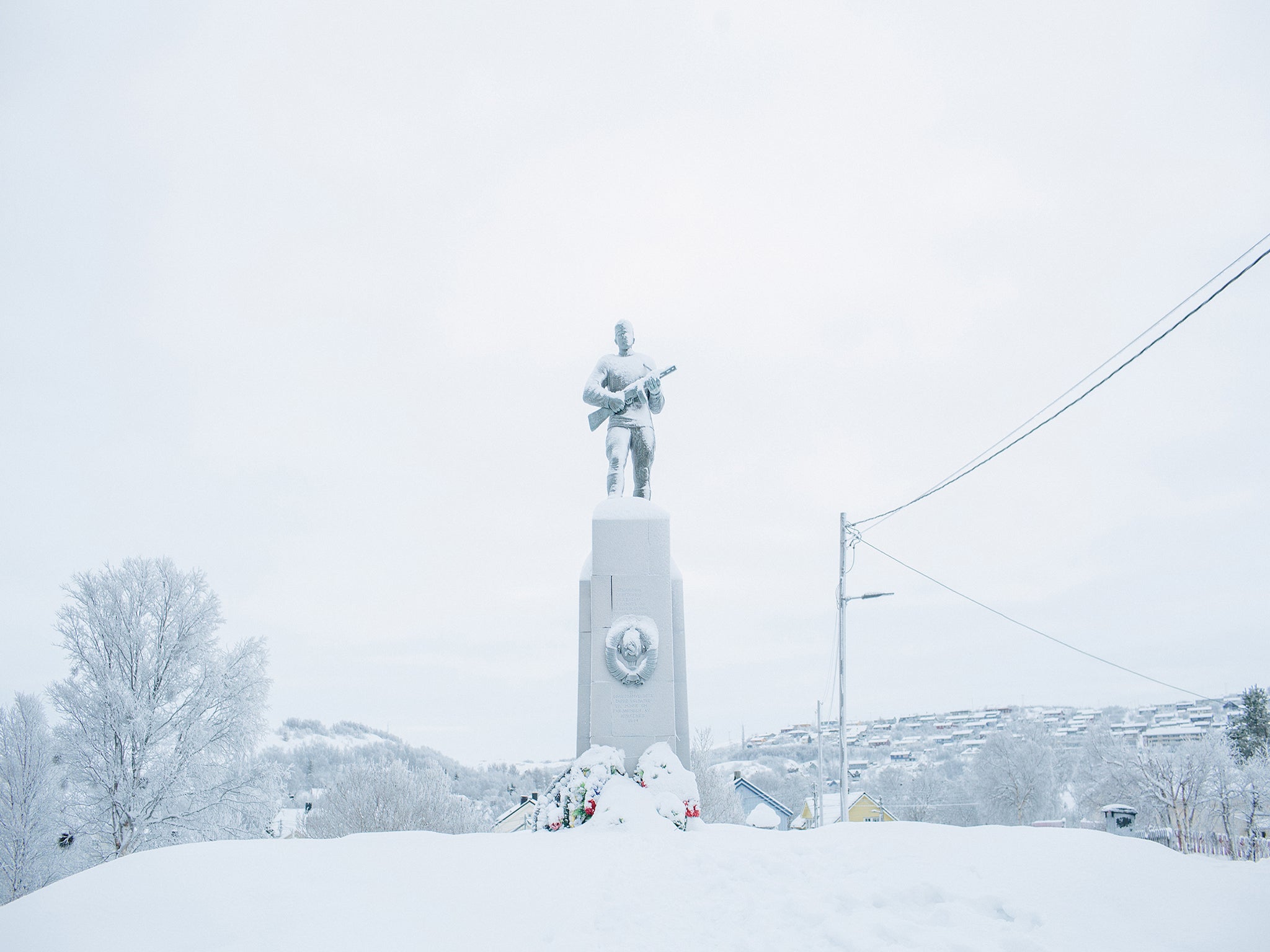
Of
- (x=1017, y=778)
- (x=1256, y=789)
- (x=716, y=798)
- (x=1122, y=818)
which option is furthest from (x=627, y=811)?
(x=1017, y=778)

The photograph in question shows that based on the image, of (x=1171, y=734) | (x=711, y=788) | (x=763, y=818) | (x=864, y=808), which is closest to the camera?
(x=711, y=788)

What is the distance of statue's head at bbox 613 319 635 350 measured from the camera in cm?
1096

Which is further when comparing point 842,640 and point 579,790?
point 842,640

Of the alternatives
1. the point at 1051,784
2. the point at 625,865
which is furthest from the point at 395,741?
the point at 625,865

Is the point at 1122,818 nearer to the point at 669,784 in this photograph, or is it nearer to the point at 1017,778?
the point at 669,784

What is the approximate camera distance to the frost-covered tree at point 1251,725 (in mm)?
41031

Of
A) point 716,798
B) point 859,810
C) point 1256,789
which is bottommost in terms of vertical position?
point 859,810

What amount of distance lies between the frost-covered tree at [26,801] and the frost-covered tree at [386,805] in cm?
808

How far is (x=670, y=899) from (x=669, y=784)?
3637 millimetres

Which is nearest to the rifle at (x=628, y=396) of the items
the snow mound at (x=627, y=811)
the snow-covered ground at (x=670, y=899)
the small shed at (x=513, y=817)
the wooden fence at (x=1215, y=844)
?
the snow mound at (x=627, y=811)

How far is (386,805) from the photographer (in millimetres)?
27453

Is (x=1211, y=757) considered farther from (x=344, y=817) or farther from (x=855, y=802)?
(x=344, y=817)

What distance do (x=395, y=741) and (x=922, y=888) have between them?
2217 inches

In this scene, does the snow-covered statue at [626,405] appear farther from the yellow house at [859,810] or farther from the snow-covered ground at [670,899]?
the yellow house at [859,810]
